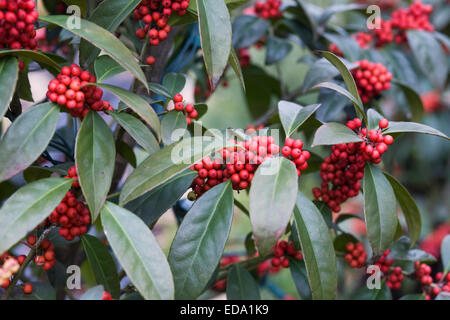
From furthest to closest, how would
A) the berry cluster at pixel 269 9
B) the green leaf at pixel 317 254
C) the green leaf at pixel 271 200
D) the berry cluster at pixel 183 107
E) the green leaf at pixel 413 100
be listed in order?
the berry cluster at pixel 269 9 → the green leaf at pixel 413 100 → the berry cluster at pixel 183 107 → the green leaf at pixel 317 254 → the green leaf at pixel 271 200

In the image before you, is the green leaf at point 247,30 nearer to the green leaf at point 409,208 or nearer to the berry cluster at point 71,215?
the green leaf at point 409,208

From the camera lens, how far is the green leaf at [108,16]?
742 mm

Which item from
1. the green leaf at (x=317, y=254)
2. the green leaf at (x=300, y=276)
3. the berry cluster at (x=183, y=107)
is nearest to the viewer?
the green leaf at (x=317, y=254)

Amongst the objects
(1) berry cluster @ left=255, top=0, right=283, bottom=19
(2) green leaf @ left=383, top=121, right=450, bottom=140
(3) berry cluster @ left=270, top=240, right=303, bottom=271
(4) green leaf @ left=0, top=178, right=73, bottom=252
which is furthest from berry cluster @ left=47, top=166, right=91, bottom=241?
(1) berry cluster @ left=255, top=0, right=283, bottom=19

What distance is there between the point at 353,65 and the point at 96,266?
67 cm

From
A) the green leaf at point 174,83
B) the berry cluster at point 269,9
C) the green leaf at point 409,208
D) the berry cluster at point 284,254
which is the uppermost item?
the berry cluster at point 269,9

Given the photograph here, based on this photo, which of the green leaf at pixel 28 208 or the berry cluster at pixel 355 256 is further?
the berry cluster at pixel 355 256

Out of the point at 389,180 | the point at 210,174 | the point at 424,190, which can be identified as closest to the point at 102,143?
the point at 210,174

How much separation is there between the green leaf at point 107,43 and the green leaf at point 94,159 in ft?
0.35

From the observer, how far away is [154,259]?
2.03 ft

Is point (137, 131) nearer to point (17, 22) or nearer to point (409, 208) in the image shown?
point (17, 22)

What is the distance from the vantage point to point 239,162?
0.69m

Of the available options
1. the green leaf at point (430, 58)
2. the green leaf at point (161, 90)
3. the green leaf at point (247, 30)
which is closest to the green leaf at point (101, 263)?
the green leaf at point (161, 90)
